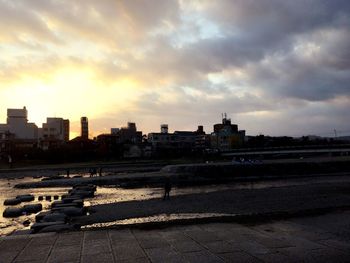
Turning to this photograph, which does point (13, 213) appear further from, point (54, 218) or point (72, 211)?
point (54, 218)

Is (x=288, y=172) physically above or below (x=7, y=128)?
below

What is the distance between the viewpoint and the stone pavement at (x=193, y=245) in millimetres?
10656

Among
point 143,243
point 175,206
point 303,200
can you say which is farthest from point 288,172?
point 143,243

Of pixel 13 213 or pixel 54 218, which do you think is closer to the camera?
pixel 54 218

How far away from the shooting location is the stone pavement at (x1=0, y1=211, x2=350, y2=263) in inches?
420

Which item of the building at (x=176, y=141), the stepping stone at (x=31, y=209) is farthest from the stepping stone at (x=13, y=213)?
the building at (x=176, y=141)

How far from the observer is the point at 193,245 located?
11.9m

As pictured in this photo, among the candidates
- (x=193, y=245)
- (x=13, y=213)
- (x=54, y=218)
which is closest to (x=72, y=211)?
(x=54, y=218)

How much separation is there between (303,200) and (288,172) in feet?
163

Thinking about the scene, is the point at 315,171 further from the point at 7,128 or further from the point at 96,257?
the point at 7,128

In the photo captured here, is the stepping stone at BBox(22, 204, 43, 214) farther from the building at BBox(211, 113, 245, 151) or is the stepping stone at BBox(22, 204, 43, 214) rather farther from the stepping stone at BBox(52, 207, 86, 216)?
the building at BBox(211, 113, 245, 151)

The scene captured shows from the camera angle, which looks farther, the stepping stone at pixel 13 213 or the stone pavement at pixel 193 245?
the stepping stone at pixel 13 213

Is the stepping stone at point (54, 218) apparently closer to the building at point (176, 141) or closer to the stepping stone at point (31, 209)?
the stepping stone at point (31, 209)

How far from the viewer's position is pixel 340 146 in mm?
124812
